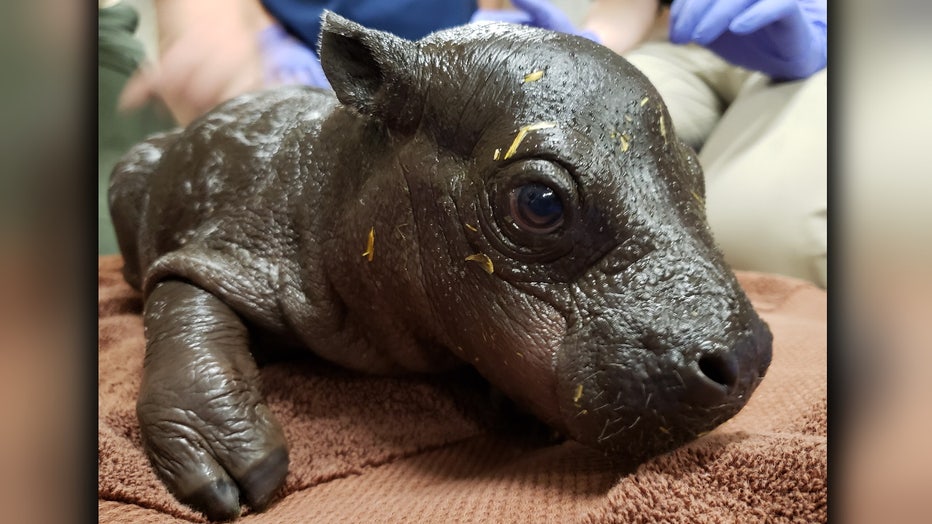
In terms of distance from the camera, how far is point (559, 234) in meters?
0.78

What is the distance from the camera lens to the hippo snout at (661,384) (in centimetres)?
72

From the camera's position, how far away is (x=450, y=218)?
839 mm

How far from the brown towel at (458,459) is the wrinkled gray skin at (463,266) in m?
0.04

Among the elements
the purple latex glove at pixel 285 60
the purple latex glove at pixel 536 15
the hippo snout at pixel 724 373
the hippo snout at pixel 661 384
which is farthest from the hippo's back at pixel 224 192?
the hippo snout at pixel 724 373

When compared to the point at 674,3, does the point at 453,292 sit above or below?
below

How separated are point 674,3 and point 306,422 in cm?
92

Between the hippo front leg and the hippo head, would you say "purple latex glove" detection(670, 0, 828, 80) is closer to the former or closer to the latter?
the hippo head

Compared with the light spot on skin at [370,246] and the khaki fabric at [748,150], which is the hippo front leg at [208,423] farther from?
the khaki fabric at [748,150]

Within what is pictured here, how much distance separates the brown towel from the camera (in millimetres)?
734
